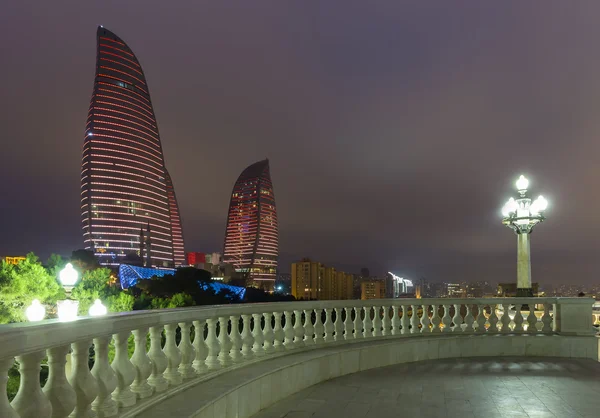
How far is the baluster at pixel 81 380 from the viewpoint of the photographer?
3.28 metres

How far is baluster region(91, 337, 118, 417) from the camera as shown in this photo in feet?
11.6

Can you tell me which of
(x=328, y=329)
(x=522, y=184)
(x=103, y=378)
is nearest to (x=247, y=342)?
(x=328, y=329)

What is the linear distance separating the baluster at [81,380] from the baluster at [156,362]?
1.23 metres

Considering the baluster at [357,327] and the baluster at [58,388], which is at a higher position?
the baluster at [58,388]

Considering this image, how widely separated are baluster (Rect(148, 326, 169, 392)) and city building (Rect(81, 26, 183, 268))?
524ft

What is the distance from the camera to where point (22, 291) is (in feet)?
133

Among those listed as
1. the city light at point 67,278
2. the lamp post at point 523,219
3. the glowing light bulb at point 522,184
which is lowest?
the city light at point 67,278

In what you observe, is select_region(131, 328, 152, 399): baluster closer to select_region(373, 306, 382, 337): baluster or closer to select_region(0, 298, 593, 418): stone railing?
select_region(0, 298, 593, 418): stone railing

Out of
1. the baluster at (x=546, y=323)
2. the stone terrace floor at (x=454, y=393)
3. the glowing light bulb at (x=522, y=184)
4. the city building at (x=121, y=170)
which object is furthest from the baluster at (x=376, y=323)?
the city building at (x=121, y=170)

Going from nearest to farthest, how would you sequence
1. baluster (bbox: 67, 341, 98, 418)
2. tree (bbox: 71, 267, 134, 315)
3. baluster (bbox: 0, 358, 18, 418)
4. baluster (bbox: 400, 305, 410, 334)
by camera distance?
baluster (bbox: 0, 358, 18, 418), baluster (bbox: 67, 341, 98, 418), baluster (bbox: 400, 305, 410, 334), tree (bbox: 71, 267, 134, 315)

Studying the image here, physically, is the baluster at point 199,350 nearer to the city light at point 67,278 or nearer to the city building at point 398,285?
the city light at point 67,278

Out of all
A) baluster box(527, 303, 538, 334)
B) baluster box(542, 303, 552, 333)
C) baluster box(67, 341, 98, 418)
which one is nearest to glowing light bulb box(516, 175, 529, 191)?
baluster box(542, 303, 552, 333)

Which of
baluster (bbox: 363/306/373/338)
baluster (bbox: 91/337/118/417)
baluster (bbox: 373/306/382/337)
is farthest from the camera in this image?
baluster (bbox: 373/306/382/337)

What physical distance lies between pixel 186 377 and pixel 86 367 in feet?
6.60
